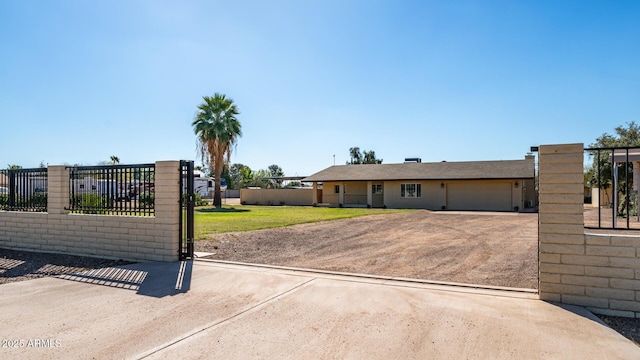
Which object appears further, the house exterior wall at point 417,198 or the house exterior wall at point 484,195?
the house exterior wall at point 417,198

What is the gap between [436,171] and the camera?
31688 mm

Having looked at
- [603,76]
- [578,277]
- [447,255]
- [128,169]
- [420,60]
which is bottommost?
[447,255]

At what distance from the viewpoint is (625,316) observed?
4551mm

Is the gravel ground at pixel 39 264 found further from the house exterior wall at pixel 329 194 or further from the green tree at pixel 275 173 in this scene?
the green tree at pixel 275 173

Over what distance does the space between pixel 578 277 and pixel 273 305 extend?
4.13m

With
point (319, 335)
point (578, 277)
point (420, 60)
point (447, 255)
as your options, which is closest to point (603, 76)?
point (420, 60)

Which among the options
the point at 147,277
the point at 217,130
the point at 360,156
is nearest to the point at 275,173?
the point at 360,156

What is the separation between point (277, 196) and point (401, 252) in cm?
3002

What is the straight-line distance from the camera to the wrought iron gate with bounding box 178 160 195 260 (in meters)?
7.79

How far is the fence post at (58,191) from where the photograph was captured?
9242mm

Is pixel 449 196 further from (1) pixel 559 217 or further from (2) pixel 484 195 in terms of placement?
(1) pixel 559 217

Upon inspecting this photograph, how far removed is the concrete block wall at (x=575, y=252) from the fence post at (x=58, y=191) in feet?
34.6

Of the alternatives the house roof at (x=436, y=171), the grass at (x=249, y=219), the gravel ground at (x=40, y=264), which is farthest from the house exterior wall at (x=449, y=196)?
the gravel ground at (x=40, y=264)

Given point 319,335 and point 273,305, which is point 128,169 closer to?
point 273,305
